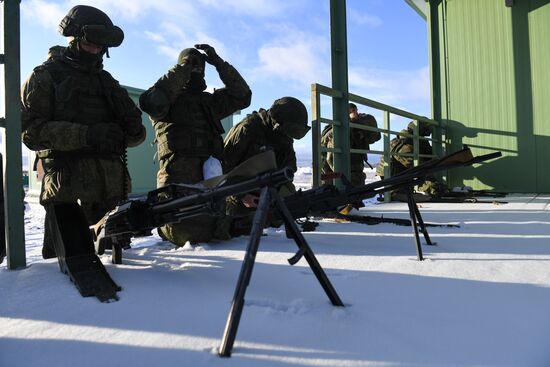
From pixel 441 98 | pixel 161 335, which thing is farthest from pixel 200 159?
pixel 441 98

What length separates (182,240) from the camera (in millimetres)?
2615

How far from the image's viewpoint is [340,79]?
4504mm

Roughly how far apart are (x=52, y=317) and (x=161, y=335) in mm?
424

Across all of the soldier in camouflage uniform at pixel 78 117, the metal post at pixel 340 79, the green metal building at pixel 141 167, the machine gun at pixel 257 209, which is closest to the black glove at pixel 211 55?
the soldier in camouflage uniform at pixel 78 117

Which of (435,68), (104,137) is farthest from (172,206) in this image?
(435,68)

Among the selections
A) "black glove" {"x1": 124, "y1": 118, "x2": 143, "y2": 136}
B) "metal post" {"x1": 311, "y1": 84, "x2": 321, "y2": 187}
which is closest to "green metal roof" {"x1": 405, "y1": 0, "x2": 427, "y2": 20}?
"metal post" {"x1": 311, "y1": 84, "x2": 321, "y2": 187}

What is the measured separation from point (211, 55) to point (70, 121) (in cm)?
100

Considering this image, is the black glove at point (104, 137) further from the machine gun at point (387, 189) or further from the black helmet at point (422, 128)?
the black helmet at point (422, 128)

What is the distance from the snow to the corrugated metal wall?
490 cm

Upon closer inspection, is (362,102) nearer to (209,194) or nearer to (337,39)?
(337,39)

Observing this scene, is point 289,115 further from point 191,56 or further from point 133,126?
point 133,126

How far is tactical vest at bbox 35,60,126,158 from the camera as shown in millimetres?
2090

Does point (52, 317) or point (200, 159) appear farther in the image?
point (200, 159)

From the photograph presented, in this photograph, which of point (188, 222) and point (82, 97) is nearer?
point (82, 97)
